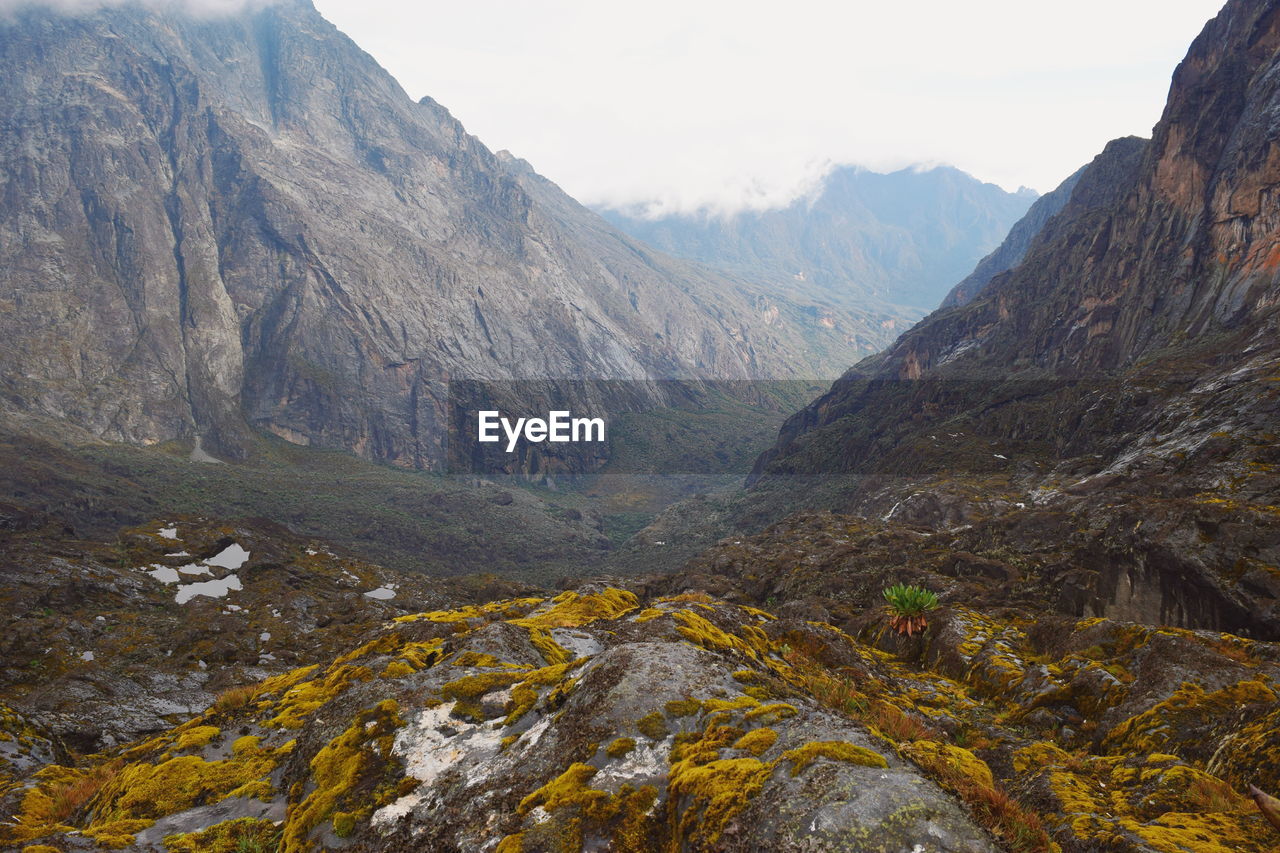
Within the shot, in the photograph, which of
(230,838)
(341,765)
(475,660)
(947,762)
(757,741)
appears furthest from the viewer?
(475,660)

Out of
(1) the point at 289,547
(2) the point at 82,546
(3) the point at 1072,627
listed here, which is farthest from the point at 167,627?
(3) the point at 1072,627

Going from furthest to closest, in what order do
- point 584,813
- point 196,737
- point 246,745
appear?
point 196,737, point 246,745, point 584,813

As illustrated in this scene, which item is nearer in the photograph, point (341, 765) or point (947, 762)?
point (947, 762)

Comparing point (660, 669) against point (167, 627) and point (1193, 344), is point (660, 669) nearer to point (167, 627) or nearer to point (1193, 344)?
point (167, 627)

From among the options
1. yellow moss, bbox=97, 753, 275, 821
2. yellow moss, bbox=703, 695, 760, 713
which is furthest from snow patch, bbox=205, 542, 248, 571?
yellow moss, bbox=703, 695, 760, 713

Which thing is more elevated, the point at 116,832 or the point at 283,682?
the point at 116,832

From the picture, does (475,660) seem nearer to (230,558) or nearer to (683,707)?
(683,707)

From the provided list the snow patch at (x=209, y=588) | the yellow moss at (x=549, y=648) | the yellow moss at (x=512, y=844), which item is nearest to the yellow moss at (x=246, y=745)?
the yellow moss at (x=549, y=648)

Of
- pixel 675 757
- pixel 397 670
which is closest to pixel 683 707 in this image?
pixel 675 757
